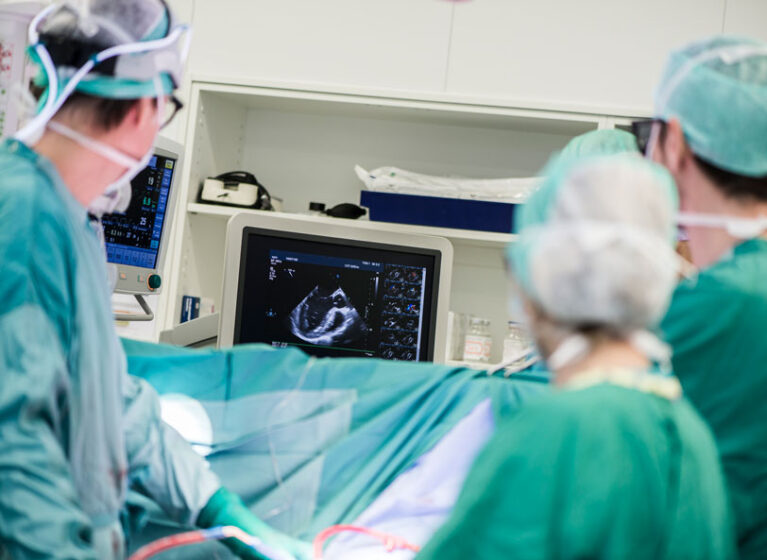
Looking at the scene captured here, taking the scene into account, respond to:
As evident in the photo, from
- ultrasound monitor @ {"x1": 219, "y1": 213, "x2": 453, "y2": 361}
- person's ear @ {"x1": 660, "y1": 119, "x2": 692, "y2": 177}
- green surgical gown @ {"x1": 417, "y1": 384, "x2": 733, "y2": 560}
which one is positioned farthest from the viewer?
ultrasound monitor @ {"x1": 219, "y1": 213, "x2": 453, "y2": 361}

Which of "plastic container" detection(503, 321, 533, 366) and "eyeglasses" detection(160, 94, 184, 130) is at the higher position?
"eyeglasses" detection(160, 94, 184, 130)

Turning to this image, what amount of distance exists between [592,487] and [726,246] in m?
0.57

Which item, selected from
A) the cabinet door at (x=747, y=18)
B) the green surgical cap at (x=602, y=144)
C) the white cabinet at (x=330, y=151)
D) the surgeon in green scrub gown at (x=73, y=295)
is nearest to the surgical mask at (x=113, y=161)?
the surgeon in green scrub gown at (x=73, y=295)

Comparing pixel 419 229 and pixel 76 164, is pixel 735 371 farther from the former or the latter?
pixel 419 229

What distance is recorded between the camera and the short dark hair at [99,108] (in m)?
1.19

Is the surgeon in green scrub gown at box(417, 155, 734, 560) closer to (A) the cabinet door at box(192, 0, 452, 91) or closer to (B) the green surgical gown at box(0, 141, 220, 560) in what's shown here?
(B) the green surgical gown at box(0, 141, 220, 560)

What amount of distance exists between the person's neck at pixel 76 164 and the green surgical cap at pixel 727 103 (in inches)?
32.9

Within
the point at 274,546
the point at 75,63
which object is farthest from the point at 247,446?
the point at 75,63

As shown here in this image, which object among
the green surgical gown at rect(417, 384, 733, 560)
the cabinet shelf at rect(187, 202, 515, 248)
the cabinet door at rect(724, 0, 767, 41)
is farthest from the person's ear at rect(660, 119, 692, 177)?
the cabinet door at rect(724, 0, 767, 41)

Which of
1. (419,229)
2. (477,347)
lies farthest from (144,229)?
(477,347)

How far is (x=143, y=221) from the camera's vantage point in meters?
2.52

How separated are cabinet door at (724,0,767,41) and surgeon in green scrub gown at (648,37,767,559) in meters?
2.21

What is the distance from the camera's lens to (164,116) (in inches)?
51.4

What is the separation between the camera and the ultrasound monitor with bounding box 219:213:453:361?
6.88ft
